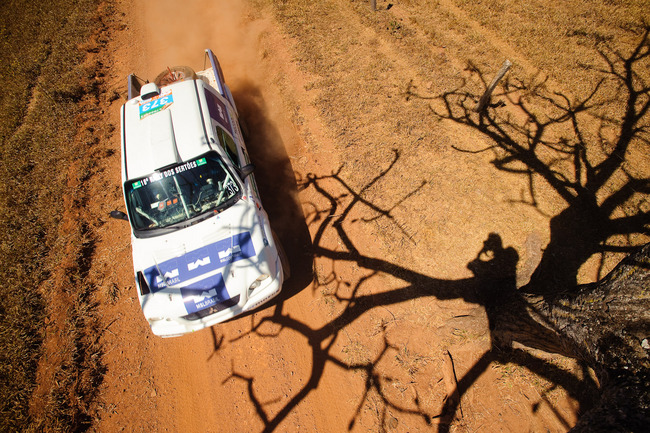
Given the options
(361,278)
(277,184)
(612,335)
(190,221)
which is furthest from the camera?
(277,184)

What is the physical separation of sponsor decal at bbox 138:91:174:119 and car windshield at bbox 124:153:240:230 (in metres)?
1.29

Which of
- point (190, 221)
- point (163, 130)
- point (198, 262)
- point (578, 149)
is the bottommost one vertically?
point (198, 262)

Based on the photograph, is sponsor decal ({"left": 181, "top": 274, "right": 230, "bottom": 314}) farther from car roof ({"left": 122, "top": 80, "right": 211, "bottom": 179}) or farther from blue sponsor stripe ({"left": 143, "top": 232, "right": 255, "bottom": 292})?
car roof ({"left": 122, "top": 80, "right": 211, "bottom": 179})

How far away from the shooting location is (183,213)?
4.39 metres

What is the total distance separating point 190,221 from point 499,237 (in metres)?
4.96

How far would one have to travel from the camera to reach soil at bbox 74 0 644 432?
4.05 meters

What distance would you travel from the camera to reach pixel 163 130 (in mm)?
4793

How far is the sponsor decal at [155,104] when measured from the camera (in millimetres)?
5043

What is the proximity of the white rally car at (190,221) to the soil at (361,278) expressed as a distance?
1.00 metres

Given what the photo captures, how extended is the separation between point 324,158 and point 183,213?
121 inches

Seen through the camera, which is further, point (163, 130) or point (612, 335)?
point (163, 130)

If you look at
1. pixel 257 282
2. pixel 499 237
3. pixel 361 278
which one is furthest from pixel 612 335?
pixel 257 282

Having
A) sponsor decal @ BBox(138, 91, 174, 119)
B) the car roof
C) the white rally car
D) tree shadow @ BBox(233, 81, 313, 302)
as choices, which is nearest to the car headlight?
the white rally car

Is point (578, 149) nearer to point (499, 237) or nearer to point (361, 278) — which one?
point (499, 237)
